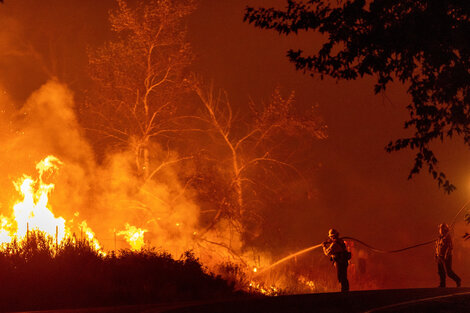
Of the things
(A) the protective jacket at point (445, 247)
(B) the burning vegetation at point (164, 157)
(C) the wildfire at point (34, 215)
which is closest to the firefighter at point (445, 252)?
(A) the protective jacket at point (445, 247)

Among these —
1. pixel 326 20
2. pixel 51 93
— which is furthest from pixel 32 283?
pixel 51 93

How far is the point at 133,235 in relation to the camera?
28953mm

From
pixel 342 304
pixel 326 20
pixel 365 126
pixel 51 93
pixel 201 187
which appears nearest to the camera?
pixel 326 20

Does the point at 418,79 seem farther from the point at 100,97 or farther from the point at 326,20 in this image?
the point at 100,97

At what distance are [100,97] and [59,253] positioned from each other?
1334 centimetres

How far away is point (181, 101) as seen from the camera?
30812 mm

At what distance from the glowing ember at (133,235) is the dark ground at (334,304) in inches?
507

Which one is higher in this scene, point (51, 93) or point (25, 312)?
point (51, 93)

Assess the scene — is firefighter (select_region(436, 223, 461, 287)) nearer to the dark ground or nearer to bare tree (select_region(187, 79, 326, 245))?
the dark ground

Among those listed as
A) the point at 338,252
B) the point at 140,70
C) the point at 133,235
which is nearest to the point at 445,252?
the point at 338,252

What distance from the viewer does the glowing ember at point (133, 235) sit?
2864cm

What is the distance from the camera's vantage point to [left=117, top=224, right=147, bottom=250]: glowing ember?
28.6m

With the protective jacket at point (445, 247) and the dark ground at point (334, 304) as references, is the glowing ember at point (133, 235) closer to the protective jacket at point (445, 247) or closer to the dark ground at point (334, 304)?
the protective jacket at point (445, 247)

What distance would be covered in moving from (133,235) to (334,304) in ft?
50.4
